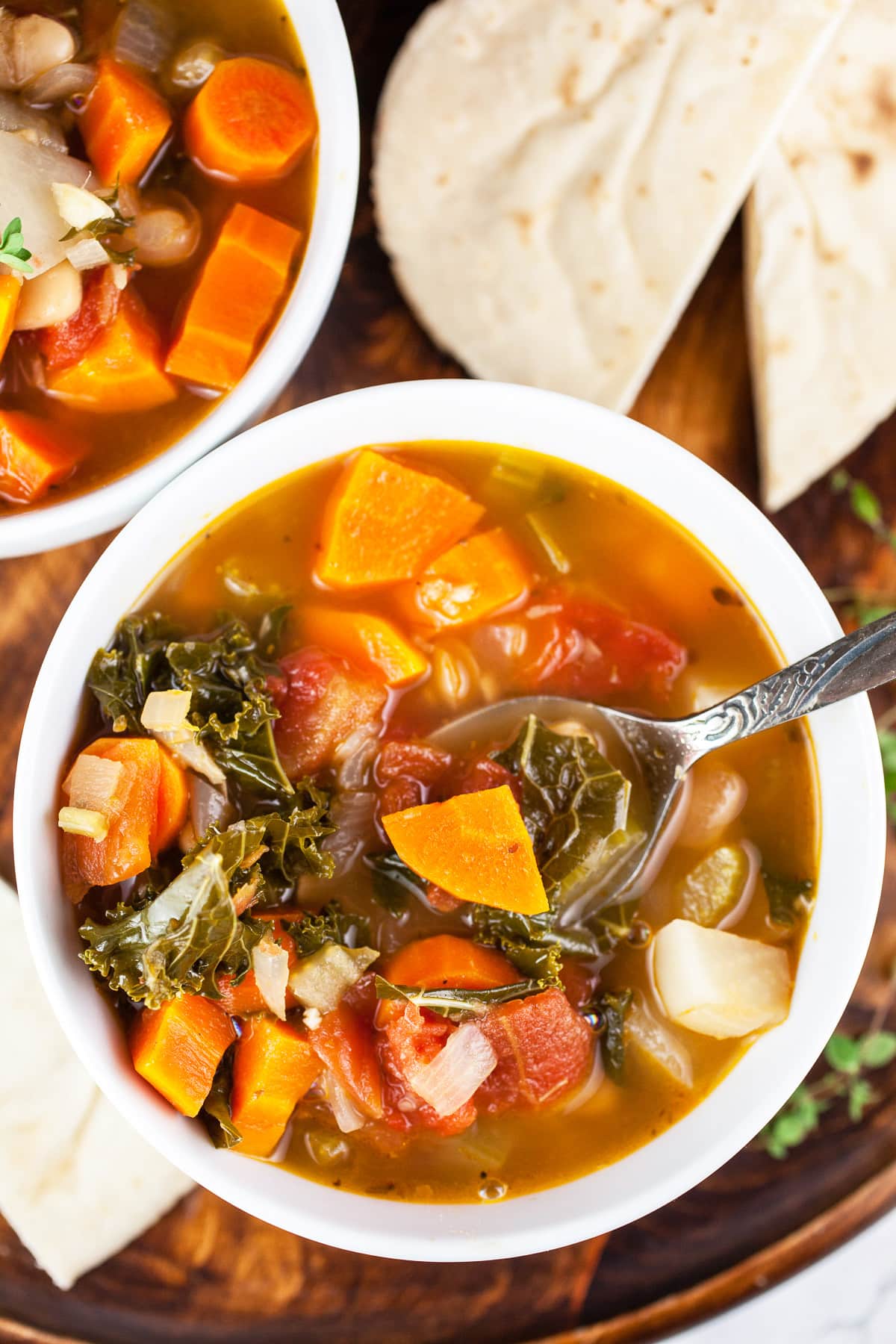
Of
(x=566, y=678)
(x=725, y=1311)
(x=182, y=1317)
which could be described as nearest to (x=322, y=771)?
(x=566, y=678)

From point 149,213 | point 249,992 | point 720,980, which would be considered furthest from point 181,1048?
point 149,213

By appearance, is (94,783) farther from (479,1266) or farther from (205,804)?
(479,1266)

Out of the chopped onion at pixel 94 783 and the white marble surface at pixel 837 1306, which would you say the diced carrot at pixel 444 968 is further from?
the white marble surface at pixel 837 1306

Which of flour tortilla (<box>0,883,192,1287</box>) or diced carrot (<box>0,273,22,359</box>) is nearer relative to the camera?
diced carrot (<box>0,273,22,359</box>)

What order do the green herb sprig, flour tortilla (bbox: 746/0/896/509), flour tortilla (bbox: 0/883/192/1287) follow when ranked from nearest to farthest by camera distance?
A: the green herb sprig < flour tortilla (bbox: 0/883/192/1287) < flour tortilla (bbox: 746/0/896/509)

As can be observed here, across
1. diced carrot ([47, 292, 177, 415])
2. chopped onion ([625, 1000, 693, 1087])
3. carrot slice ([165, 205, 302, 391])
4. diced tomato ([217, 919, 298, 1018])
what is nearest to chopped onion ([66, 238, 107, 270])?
diced carrot ([47, 292, 177, 415])

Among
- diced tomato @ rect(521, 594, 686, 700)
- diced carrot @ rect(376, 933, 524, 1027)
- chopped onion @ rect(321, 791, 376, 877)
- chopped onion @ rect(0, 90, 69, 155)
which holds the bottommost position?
diced carrot @ rect(376, 933, 524, 1027)

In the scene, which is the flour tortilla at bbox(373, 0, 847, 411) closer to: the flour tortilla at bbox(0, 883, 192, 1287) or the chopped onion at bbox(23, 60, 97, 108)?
the chopped onion at bbox(23, 60, 97, 108)
